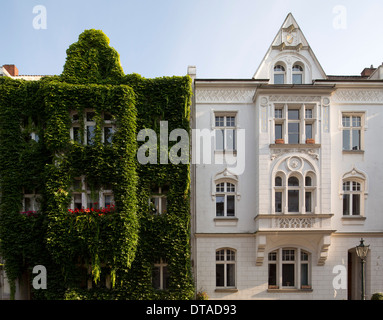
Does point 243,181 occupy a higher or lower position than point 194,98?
lower

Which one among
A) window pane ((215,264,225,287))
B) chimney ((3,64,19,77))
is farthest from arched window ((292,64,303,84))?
chimney ((3,64,19,77))

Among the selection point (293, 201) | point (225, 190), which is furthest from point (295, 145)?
point (225, 190)

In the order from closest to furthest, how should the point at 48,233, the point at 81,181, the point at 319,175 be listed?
1. the point at 48,233
2. the point at 81,181
3. the point at 319,175

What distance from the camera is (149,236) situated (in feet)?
54.6

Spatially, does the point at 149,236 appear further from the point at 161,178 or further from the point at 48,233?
the point at 48,233

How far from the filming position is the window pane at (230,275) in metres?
17.8

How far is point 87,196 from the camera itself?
16.6 meters

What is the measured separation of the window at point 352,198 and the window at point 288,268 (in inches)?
141

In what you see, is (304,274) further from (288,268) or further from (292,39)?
(292,39)

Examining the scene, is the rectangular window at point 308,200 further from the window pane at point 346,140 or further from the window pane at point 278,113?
the window pane at point 278,113

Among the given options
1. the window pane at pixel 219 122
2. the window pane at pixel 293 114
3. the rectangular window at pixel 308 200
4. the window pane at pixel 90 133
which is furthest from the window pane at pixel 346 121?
the window pane at pixel 90 133
